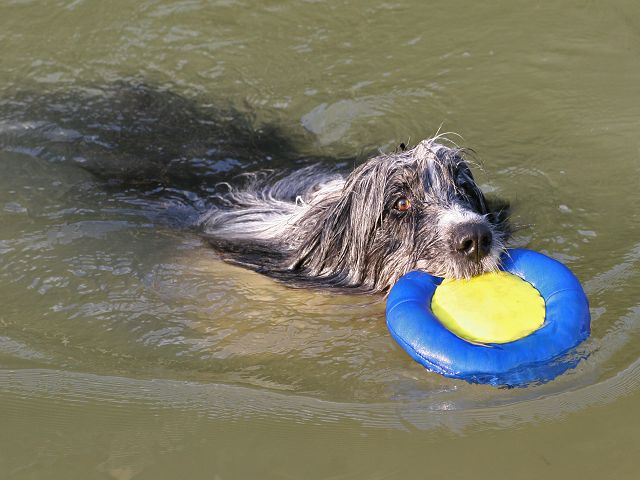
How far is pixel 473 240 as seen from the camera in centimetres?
609

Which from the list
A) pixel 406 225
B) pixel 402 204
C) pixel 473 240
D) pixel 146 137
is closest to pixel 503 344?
pixel 473 240

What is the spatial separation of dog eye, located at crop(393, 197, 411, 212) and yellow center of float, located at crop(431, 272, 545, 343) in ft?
2.00

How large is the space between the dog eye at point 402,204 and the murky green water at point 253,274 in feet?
2.26

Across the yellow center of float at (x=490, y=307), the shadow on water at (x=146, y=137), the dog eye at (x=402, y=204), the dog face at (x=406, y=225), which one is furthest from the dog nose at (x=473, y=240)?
the shadow on water at (x=146, y=137)

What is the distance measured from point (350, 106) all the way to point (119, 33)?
2.77 m

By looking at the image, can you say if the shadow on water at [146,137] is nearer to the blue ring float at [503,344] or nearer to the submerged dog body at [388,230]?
the submerged dog body at [388,230]

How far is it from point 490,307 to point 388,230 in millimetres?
940

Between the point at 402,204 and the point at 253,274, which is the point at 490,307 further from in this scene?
the point at 253,274

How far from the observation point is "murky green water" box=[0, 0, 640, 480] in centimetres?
536

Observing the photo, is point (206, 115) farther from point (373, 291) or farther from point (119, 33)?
point (373, 291)

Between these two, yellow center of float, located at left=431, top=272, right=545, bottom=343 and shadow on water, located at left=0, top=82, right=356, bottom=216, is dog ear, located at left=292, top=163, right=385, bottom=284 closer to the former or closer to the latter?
yellow center of float, located at left=431, top=272, right=545, bottom=343

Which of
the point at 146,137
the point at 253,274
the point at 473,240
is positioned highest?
the point at 473,240

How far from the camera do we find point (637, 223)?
A: 7.79 meters

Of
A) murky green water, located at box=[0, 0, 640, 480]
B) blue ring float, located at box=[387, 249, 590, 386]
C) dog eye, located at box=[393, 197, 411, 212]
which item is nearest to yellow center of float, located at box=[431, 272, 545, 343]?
blue ring float, located at box=[387, 249, 590, 386]
